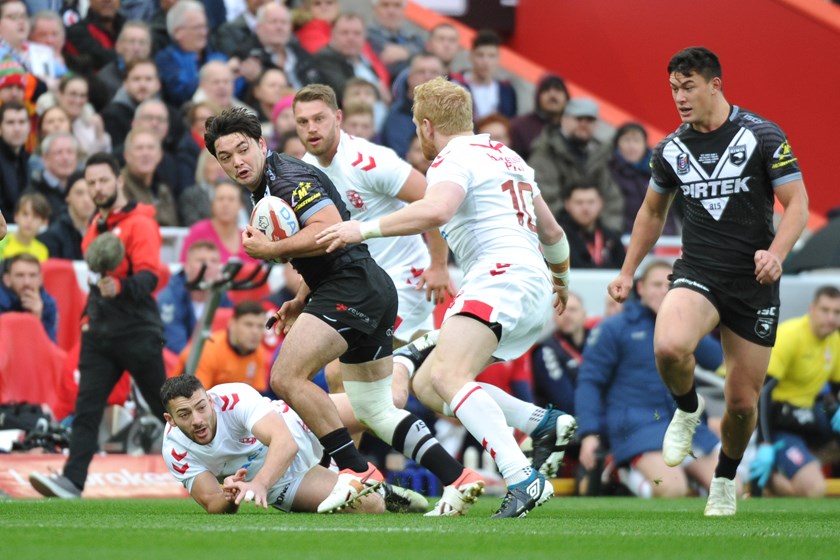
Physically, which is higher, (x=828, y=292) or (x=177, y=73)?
(x=177, y=73)

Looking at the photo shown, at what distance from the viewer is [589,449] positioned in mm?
11961

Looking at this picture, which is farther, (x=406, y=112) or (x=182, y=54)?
(x=406, y=112)

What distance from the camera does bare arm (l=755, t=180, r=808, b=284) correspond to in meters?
8.12

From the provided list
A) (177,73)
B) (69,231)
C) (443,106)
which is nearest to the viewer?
(443,106)

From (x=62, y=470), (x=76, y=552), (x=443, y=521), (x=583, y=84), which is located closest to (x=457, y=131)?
(x=443, y=521)

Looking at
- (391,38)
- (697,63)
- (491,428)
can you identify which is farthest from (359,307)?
(391,38)

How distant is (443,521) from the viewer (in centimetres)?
773

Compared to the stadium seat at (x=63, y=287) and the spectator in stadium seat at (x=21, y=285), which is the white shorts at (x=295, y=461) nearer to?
the spectator in stadium seat at (x=21, y=285)

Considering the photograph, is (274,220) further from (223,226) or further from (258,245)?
(223,226)

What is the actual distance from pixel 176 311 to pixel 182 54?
3785 millimetres

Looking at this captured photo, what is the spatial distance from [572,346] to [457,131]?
530cm

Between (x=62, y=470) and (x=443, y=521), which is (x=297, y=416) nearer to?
(x=443, y=521)

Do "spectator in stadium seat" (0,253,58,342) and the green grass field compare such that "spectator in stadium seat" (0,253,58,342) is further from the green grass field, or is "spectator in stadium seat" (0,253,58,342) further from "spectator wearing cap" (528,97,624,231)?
"spectator wearing cap" (528,97,624,231)

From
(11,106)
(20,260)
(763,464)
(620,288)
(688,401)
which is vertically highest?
(11,106)
